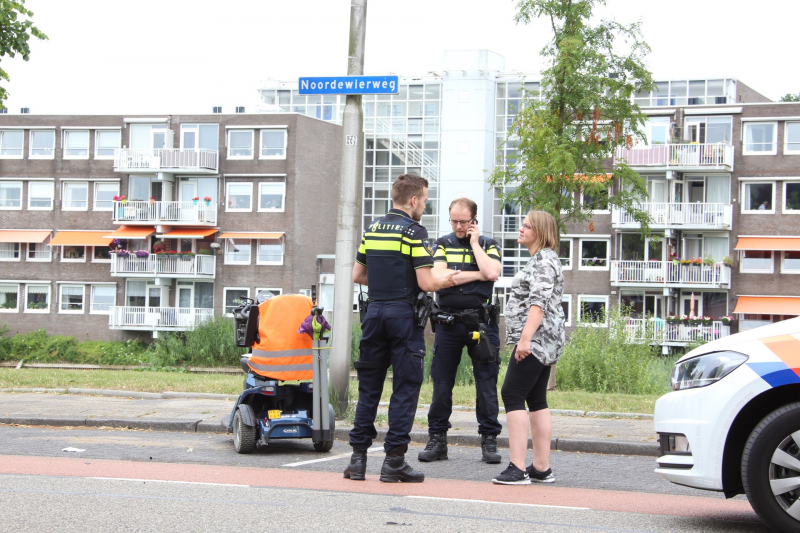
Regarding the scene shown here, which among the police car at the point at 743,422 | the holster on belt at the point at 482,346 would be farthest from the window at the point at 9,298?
the police car at the point at 743,422

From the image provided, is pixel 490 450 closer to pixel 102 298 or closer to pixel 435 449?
pixel 435 449

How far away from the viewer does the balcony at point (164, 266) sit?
51625 mm

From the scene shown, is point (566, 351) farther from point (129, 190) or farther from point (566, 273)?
point (129, 190)

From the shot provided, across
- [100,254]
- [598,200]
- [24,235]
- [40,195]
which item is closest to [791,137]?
[598,200]

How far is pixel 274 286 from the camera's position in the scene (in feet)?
169

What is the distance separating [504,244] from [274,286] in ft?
49.6

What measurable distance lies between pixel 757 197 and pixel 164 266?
32.4m

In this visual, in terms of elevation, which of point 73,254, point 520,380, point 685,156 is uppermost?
point 685,156

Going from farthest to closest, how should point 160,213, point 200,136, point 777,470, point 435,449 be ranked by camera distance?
1. point 200,136
2. point 160,213
3. point 435,449
4. point 777,470

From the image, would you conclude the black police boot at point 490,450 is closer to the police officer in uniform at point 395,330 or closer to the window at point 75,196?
the police officer in uniform at point 395,330

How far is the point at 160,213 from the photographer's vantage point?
51.9 meters

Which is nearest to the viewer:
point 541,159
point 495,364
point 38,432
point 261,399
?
point 495,364

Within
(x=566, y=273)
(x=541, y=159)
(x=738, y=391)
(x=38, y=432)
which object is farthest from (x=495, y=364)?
(x=566, y=273)

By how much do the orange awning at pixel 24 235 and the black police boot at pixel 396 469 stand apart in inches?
1979
